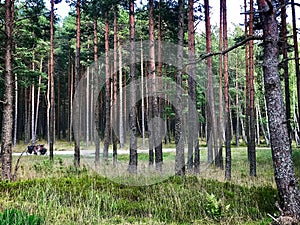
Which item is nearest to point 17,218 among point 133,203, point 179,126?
point 133,203

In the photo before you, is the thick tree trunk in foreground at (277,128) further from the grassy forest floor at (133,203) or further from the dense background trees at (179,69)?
the grassy forest floor at (133,203)

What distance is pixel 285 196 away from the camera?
4859 mm

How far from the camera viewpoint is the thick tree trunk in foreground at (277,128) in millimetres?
4852

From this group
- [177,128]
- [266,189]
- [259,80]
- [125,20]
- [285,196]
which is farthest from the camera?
[259,80]

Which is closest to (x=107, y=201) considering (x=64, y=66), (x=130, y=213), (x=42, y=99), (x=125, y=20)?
(x=130, y=213)

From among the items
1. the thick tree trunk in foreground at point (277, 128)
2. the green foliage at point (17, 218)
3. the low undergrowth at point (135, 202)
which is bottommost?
the low undergrowth at point (135, 202)

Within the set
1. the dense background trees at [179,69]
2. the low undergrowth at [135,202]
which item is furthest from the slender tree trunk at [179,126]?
the low undergrowth at [135,202]

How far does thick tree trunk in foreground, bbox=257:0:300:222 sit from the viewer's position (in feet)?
15.9

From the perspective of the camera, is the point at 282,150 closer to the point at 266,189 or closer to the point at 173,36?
the point at 266,189

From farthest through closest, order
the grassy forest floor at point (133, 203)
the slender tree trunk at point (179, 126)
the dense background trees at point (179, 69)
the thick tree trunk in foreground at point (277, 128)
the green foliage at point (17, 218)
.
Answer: the slender tree trunk at point (179, 126), the grassy forest floor at point (133, 203), the dense background trees at point (179, 69), the thick tree trunk in foreground at point (277, 128), the green foliage at point (17, 218)

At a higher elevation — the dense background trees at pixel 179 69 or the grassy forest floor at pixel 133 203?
the dense background trees at pixel 179 69

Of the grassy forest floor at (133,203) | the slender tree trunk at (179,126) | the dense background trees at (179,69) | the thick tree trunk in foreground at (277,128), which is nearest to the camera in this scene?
the thick tree trunk in foreground at (277,128)

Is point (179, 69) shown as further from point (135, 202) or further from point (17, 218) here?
point (17, 218)

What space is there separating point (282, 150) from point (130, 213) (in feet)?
11.1
